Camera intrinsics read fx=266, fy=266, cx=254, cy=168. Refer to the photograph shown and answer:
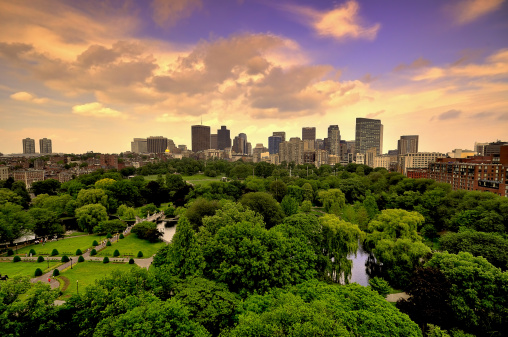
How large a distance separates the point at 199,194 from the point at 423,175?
257 ft

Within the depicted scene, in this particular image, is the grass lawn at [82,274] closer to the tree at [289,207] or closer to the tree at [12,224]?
the tree at [12,224]

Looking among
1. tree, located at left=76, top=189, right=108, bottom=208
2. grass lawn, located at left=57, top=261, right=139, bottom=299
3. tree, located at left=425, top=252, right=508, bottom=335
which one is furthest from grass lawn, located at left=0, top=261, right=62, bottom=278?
tree, located at left=425, top=252, right=508, bottom=335

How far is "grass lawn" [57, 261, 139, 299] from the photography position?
26459 mm

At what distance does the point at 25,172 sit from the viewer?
4183 inches

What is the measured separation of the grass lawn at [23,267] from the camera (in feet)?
99.0

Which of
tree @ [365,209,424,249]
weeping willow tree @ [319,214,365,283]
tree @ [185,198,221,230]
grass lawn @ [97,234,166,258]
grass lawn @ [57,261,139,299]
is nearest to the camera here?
grass lawn @ [57,261,139,299]

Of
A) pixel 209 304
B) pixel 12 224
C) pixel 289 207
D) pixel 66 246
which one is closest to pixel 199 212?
pixel 289 207

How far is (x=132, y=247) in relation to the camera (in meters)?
40.9

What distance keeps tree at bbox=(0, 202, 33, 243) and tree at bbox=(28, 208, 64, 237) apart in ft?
5.31

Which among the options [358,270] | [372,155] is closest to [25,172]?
[358,270]

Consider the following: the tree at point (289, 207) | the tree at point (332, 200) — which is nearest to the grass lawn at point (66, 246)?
the tree at point (289, 207)

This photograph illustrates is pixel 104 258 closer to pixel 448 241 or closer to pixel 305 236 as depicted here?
pixel 305 236

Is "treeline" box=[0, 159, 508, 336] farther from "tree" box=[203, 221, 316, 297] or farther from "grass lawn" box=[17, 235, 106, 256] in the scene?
"grass lawn" box=[17, 235, 106, 256]

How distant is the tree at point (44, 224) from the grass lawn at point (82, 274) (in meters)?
15.6
